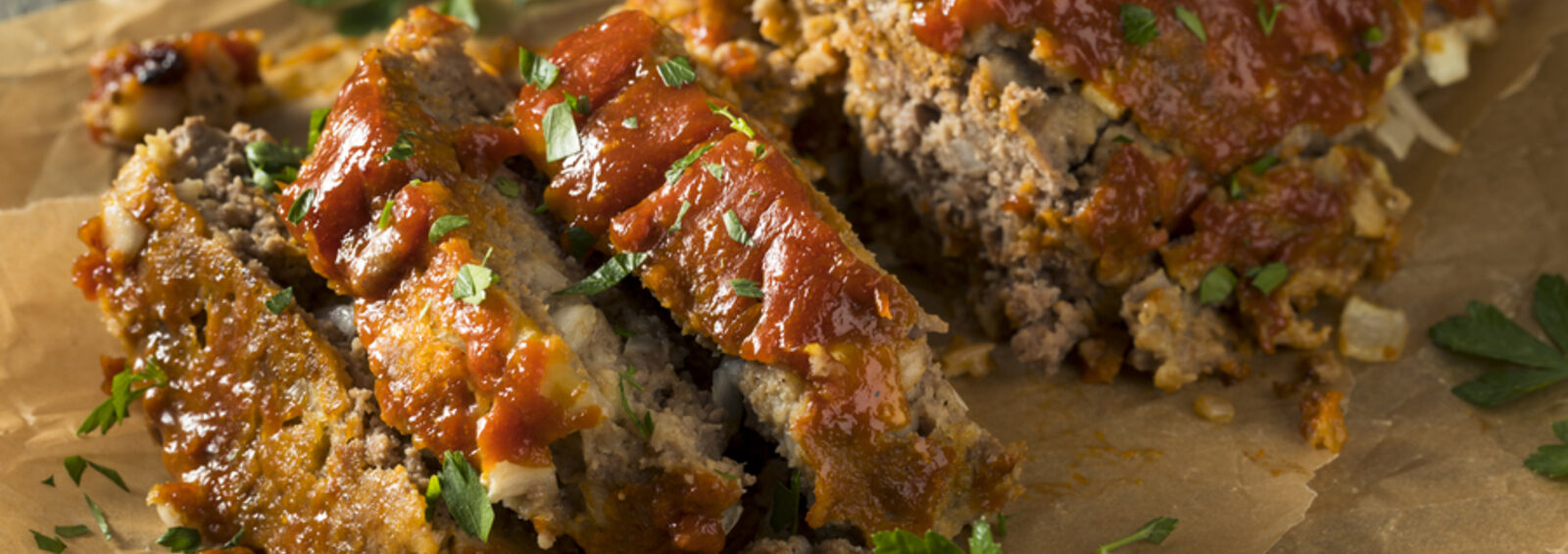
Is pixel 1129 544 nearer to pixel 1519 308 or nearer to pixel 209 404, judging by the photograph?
pixel 1519 308

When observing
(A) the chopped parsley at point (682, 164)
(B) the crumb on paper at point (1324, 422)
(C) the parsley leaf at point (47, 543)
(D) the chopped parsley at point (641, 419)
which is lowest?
(B) the crumb on paper at point (1324, 422)

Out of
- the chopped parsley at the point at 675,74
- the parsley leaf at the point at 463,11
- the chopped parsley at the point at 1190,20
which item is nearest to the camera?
the chopped parsley at the point at 675,74

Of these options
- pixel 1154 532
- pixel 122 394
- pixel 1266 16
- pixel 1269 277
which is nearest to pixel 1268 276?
pixel 1269 277

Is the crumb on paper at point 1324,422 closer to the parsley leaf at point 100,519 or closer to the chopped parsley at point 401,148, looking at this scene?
the chopped parsley at point 401,148

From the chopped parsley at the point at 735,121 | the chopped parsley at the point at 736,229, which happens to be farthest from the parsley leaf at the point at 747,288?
the chopped parsley at the point at 735,121

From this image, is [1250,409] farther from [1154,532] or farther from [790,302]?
[790,302]

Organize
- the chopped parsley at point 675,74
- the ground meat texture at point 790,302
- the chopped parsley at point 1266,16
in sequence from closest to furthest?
the ground meat texture at point 790,302 → the chopped parsley at point 675,74 → the chopped parsley at point 1266,16
